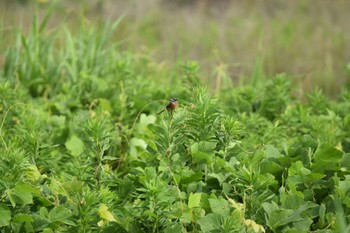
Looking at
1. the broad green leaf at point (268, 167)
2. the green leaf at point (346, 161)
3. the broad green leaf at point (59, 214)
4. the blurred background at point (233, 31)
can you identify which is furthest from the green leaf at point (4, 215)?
the blurred background at point (233, 31)

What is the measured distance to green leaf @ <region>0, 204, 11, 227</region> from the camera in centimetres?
250

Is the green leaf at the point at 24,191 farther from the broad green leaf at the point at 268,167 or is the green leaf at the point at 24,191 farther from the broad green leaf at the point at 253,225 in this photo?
the broad green leaf at the point at 268,167

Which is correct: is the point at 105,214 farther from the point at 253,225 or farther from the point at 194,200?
the point at 253,225

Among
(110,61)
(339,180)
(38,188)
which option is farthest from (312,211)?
(110,61)

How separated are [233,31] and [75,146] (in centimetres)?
469

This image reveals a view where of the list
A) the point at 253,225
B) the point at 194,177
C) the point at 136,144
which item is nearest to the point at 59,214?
the point at 194,177

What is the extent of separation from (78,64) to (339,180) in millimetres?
2797

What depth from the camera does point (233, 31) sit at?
784 cm

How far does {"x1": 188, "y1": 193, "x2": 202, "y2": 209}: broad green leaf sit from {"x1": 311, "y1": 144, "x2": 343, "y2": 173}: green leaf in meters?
0.53

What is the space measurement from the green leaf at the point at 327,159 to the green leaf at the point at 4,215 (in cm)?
119

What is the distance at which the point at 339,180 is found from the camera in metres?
2.69

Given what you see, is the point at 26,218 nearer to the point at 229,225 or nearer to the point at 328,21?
the point at 229,225

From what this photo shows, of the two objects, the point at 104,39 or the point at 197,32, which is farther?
the point at 197,32

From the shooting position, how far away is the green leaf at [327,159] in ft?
9.12
